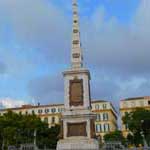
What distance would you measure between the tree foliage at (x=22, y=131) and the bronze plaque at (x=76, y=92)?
61.5 feet

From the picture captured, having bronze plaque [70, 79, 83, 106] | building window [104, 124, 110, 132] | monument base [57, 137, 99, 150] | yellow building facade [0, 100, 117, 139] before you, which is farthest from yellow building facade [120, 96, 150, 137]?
monument base [57, 137, 99, 150]

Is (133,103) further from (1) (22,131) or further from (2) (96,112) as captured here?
(1) (22,131)

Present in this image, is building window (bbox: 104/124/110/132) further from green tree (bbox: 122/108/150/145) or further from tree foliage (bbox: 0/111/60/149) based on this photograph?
tree foliage (bbox: 0/111/60/149)

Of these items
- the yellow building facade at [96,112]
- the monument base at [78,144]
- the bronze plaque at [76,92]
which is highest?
the yellow building facade at [96,112]

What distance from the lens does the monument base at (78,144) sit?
3759 centimetres

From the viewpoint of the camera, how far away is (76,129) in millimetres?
39719

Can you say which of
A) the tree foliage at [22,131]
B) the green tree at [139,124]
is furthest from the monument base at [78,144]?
the green tree at [139,124]

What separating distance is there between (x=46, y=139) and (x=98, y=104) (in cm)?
4327

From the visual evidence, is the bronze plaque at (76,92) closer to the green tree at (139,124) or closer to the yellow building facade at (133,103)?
the green tree at (139,124)

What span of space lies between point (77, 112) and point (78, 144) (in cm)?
385

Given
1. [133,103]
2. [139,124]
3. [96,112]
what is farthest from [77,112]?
[133,103]

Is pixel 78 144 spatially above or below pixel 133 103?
below

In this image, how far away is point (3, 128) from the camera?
2264 inches

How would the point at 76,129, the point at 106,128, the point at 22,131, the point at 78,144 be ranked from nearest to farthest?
1. the point at 78,144
2. the point at 76,129
3. the point at 22,131
4. the point at 106,128
